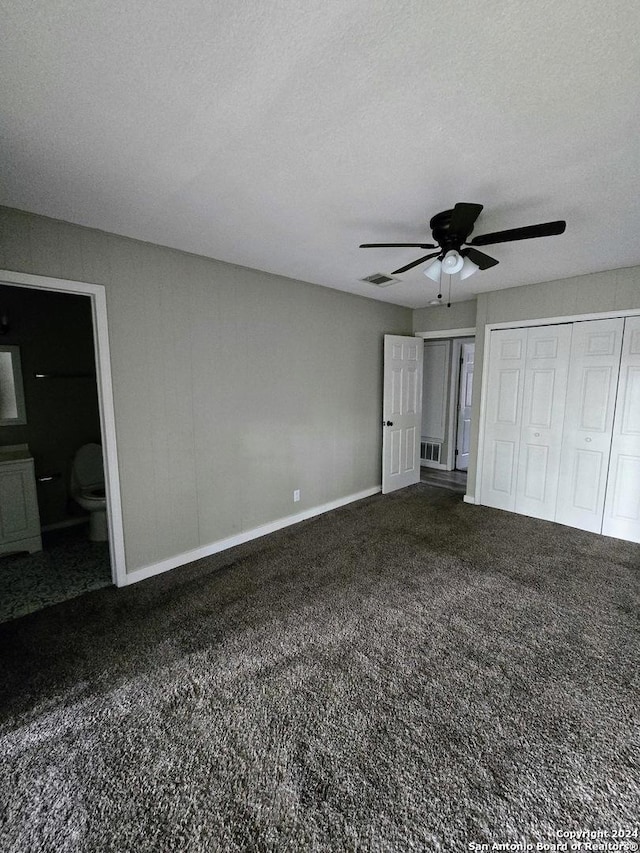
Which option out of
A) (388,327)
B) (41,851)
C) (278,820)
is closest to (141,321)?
(41,851)


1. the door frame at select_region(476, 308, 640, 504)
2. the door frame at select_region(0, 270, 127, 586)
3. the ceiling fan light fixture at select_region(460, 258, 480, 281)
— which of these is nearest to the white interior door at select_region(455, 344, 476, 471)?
the door frame at select_region(476, 308, 640, 504)

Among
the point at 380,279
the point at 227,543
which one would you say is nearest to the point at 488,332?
the point at 380,279

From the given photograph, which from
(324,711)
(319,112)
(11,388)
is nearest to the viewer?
(319,112)

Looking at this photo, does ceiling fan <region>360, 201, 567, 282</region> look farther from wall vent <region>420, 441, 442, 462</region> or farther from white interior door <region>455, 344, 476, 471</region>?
wall vent <region>420, 441, 442, 462</region>

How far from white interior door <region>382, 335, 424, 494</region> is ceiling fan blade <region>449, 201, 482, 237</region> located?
249 centimetres

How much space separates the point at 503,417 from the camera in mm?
4156

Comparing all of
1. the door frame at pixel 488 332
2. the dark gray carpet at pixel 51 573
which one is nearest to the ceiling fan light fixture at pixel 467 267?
the door frame at pixel 488 332

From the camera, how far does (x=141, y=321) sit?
2.67 meters

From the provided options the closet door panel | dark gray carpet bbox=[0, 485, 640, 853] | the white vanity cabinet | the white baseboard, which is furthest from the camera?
the closet door panel

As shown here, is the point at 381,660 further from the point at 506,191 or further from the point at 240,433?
the point at 506,191

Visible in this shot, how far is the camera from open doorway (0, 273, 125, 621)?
8.46 ft

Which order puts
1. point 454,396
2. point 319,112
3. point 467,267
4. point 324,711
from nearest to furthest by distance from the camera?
point 319,112, point 324,711, point 467,267, point 454,396

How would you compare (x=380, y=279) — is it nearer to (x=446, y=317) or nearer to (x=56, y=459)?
(x=446, y=317)

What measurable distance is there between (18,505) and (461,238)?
12.9 feet
